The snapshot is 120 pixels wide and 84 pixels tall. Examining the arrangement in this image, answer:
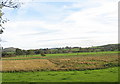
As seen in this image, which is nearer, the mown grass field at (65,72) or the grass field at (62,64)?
the mown grass field at (65,72)

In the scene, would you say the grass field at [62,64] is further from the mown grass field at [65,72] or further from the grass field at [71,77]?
the grass field at [71,77]

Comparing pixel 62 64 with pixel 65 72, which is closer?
pixel 65 72

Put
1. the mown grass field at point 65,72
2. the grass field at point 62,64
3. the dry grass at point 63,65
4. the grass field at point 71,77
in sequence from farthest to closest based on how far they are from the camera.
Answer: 1. the dry grass at point 63,65
2. the grass field at point 62,64
3. the mown grass field at point 65,72
4. the grass field at point 71,77

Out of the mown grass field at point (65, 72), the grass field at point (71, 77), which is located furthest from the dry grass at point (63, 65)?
the grass field at point (71, 77)

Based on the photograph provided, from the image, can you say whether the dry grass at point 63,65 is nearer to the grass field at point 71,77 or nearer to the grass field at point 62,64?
the grass field at point 62,64

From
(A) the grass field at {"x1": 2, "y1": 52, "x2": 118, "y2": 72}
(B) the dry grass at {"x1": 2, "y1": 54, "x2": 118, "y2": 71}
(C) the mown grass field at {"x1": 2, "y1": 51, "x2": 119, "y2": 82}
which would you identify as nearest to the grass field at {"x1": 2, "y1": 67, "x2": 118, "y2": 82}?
(C) the mown grass field at {"x1": 2, "y1": 51, "x2": 119, "y2": 82}

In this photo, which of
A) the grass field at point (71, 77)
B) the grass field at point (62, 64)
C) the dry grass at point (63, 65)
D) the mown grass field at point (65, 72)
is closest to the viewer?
the grass field at point (71, 77)

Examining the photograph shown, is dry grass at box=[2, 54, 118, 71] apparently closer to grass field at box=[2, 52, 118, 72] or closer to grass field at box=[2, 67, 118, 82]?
grass field at box=[2, 52, 118, 72]

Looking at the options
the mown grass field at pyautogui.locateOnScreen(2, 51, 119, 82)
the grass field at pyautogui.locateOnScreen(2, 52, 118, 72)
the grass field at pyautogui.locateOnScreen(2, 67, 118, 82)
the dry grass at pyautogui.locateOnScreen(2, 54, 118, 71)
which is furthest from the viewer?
the dry grass at pyautogui.locateOnScreen(2, 54, 118, 71)

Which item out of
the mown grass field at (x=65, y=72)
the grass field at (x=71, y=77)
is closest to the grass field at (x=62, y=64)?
the mown grass field at (x=65, y=72)

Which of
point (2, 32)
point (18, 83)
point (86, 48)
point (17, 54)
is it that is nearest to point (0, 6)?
point (2, 32)

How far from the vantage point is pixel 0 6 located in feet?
70.4

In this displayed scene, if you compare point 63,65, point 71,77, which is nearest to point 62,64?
point 63,65

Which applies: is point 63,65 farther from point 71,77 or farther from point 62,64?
point 71,77
